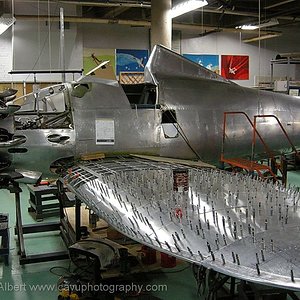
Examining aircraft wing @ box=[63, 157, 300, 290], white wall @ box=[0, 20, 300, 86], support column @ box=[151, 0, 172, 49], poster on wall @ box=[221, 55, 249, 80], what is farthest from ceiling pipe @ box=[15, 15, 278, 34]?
aircraft wing @ box=[63, 157, 300, 290]

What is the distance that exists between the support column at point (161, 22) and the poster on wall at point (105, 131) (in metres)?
5.21

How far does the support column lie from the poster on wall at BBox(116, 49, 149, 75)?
4.85m

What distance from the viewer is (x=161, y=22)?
9.24 meters

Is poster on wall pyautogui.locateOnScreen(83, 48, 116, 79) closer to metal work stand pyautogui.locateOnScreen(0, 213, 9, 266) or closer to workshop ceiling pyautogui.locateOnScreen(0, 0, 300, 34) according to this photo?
workshop ceiling pyautogui.locateOnScreen(0, 0, 300, 34)

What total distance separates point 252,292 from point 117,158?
199cm

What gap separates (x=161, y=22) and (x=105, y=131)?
5.54 meters

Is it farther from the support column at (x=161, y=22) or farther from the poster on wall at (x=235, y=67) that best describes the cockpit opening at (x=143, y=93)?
the poster on wall at (x=235, y=67)

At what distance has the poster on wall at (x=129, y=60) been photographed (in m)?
14.1

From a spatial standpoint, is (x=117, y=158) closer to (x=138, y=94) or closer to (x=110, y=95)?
(x=110, y=95)

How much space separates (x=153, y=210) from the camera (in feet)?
8.89

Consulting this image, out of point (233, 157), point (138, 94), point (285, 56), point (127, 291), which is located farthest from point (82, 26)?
point (127, 291)

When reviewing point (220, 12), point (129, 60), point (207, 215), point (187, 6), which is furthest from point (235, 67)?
point (207, 215)

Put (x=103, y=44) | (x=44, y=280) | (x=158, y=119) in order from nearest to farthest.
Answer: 1. (x=44, y=280)
2. (x=158, y=119)
3. (x=103, y=44)

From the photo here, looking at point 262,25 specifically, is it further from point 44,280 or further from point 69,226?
point 44,280
